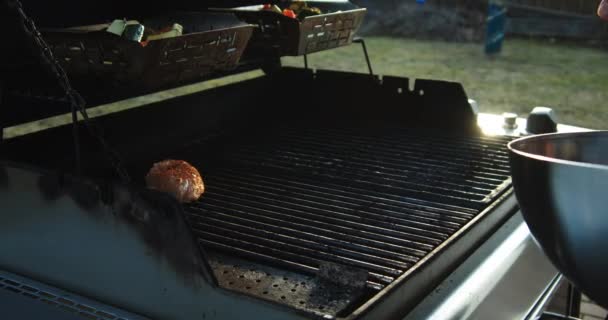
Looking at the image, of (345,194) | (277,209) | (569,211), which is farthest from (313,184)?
(569,211)

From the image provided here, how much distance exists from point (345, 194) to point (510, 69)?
7083 mm

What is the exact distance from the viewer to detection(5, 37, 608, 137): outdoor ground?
6.54 metres

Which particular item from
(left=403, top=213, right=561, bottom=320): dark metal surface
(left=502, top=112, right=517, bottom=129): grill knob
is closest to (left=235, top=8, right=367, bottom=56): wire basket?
(left=502, top=112, right=517, bottom=129): grill knob

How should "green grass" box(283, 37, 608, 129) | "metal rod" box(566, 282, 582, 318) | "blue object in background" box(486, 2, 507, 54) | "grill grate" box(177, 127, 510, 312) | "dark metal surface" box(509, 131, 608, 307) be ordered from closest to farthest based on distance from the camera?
"dark metal surface" box(509, 131, 608, 307) < "grill grate" box(177, 127, 510, 312) < "metal rod" box(566, 282, 582, 318) < "green grass" box(283, 37, 608, 129) < "blue object in background" box(486, 2, 507, 54)

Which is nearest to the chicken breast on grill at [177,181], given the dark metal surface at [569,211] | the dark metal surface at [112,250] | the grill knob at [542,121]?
the dark metal surface at [112,250]

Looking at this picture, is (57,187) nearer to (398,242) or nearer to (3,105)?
(3,105)

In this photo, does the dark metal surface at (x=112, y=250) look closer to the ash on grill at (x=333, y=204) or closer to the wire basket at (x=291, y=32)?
the ash on grill at (x=333, y=204)

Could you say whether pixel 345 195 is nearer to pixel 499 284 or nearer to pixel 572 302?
pixel 499 284

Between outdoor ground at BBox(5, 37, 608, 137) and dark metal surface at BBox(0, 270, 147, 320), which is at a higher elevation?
dark metal surface at BBox(0, 270, 147, 320)

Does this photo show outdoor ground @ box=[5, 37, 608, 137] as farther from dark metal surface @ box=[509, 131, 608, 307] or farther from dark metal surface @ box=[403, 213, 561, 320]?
dark metal surface @ box=[509, 131, 608, 307]

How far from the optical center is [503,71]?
8.45 meters

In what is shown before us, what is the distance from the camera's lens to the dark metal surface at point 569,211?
978 mm

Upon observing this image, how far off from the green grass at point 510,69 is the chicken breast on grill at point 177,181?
466cm

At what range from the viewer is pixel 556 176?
101cm
